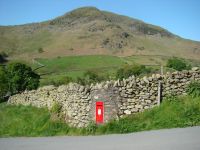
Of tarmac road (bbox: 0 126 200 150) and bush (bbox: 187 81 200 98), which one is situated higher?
bush (bbox: 187 81 200 98)

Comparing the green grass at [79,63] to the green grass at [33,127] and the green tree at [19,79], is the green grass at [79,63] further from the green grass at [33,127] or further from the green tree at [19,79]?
the green grass at [33,127]

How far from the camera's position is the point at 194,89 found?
17.7 m

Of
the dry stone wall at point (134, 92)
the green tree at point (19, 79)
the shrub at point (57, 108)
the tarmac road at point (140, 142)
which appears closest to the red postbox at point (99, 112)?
the dry stone wall at point (134, 92)

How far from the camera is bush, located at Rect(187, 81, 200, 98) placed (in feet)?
57.2

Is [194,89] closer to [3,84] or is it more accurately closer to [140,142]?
[140,142]

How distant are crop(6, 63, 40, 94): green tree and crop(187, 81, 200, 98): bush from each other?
185 ft

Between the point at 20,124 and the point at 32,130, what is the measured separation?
7.71 ft

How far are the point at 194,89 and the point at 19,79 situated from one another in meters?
59.2

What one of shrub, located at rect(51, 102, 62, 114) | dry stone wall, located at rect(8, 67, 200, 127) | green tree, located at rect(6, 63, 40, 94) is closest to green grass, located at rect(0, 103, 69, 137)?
shrub, located at rect(51, 102, 62, 114)

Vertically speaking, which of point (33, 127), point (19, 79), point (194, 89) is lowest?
point (33, 127)

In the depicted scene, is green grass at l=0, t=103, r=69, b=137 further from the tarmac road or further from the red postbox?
the tarmac road

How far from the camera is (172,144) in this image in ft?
39.9

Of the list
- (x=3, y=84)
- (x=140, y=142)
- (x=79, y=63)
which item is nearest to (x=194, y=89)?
(x=140, y=142)

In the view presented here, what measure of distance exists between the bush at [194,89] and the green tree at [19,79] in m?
56.3
